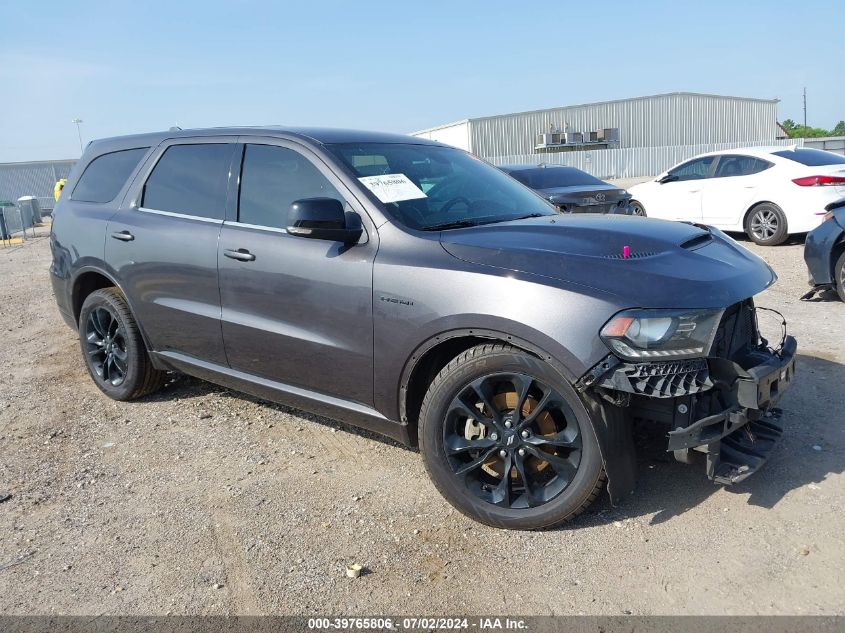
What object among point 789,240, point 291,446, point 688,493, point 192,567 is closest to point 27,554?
point 192,567

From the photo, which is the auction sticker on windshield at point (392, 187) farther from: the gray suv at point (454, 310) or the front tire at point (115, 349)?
the front tire at point (115, 349)

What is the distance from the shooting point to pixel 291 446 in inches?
167

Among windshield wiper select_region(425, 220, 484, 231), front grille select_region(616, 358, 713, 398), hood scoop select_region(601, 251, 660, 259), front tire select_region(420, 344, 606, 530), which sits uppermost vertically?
windshield wiper select_region(425, 220, 484, 231)

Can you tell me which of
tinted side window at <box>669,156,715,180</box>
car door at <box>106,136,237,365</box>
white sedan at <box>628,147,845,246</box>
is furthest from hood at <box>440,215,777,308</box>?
tinted side window at <box>669,156,715,180</box>

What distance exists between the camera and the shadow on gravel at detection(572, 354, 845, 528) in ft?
10.9

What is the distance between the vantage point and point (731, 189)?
11.0 m

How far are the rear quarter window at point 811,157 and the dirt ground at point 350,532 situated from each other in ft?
22.3

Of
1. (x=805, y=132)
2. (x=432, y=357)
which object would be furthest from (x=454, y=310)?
(x=805, y=132)

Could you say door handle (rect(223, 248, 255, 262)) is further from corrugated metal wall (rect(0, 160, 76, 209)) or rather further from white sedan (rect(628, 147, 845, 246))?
corrugated metal wall (rect(0, 160, 76, 209))

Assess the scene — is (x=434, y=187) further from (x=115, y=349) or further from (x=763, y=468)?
(x=115, y=349)

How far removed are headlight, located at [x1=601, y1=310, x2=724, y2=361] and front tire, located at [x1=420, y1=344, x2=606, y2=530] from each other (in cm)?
29

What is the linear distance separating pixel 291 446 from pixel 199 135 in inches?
80.7

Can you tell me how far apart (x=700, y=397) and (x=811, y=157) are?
918 cm

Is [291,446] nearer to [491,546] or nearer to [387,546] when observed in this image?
[387,546]
